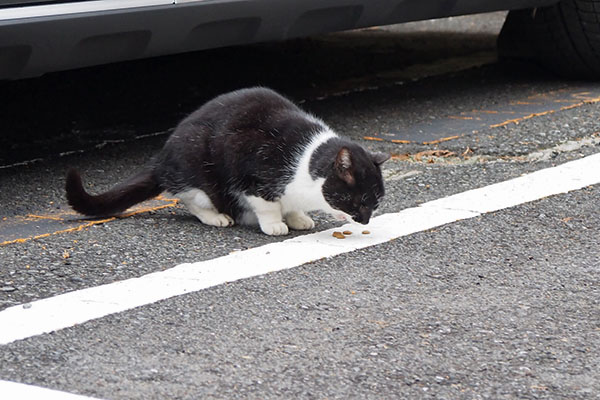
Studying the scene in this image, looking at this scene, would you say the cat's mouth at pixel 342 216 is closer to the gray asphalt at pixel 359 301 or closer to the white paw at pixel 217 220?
the gray asphalt at pixel 359 301

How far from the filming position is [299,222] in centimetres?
412

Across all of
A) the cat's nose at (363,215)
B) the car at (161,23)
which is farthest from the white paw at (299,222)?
the car at (161,23)

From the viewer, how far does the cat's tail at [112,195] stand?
4.09 meters

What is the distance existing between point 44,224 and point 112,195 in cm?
31

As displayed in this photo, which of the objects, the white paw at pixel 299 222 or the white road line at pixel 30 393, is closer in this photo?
the white road line at pixel 30 393

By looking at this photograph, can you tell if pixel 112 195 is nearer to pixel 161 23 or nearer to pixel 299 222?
pixel 299 222

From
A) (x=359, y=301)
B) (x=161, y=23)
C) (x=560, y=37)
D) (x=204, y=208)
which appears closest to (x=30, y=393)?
(x=359, y=301)

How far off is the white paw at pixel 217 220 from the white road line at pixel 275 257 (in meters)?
0.36

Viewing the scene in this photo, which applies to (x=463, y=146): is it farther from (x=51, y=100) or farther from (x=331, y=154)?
(x=51, y=100)

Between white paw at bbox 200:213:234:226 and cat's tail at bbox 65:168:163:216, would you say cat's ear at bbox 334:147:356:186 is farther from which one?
cat's tail at bbox 65:168:163:216

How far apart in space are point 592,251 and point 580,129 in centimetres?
187

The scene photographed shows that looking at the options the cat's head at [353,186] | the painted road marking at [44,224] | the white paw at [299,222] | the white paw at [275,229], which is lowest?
the painted road marking at [44,224]

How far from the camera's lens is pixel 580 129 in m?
5.41

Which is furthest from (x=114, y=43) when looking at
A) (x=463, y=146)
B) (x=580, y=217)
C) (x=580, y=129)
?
(x=580, y=129)
